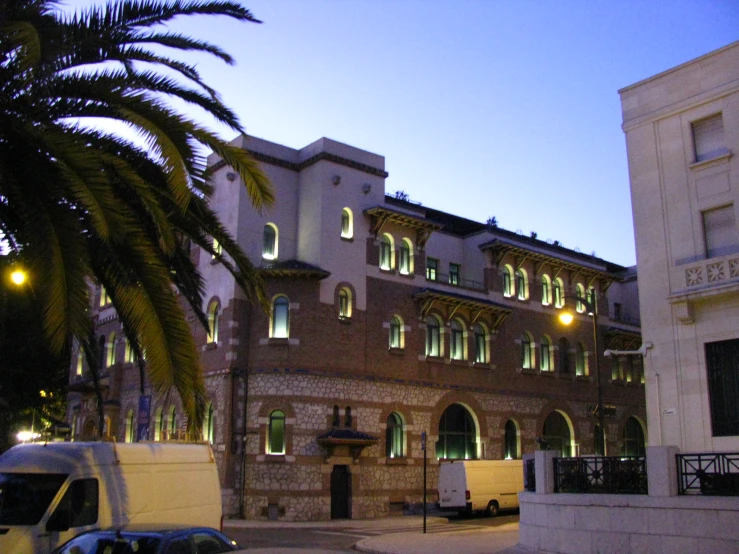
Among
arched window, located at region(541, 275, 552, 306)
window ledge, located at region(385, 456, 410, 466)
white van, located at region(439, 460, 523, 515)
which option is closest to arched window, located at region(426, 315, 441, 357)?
window ledge, located at region(385, 456, 410, 466)

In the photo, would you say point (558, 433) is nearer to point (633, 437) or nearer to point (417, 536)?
point (633, 437)

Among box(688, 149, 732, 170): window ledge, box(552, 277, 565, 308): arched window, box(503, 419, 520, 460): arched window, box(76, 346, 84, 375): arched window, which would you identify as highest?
box(552, 277, 565, 308): arched window

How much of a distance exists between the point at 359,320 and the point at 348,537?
1126 centimetres

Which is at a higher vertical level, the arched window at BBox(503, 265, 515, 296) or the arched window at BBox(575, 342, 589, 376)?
the arched window at BBox(503, 265, 515, 296)

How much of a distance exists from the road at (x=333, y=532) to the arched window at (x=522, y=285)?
1318cm

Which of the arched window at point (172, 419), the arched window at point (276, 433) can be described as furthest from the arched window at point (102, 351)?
the arched window at point (276, 433)

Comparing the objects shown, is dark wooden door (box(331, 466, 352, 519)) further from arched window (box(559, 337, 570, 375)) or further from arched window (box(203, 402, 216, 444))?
arched window (box(559, 337, 570, 375))

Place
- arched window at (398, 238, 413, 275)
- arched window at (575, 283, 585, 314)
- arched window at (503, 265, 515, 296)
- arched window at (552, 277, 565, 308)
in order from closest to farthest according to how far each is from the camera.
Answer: arched window at (398, 238, 413, 275), arched window at (503, 265, 515, 296), arched window at (552, 277, 565, 308), arched window at (575, 283, 585, 314)

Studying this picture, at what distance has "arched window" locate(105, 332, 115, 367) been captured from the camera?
43031mm

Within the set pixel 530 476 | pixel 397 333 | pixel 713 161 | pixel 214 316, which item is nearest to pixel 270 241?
pixel 214 316

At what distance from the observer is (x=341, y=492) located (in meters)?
32.4

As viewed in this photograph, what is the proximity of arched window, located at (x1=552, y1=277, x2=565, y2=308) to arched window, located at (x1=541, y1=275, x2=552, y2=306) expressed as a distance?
0.41m

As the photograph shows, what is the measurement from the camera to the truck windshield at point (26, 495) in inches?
471

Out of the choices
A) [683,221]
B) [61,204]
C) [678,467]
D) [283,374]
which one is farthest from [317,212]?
[61,204]
